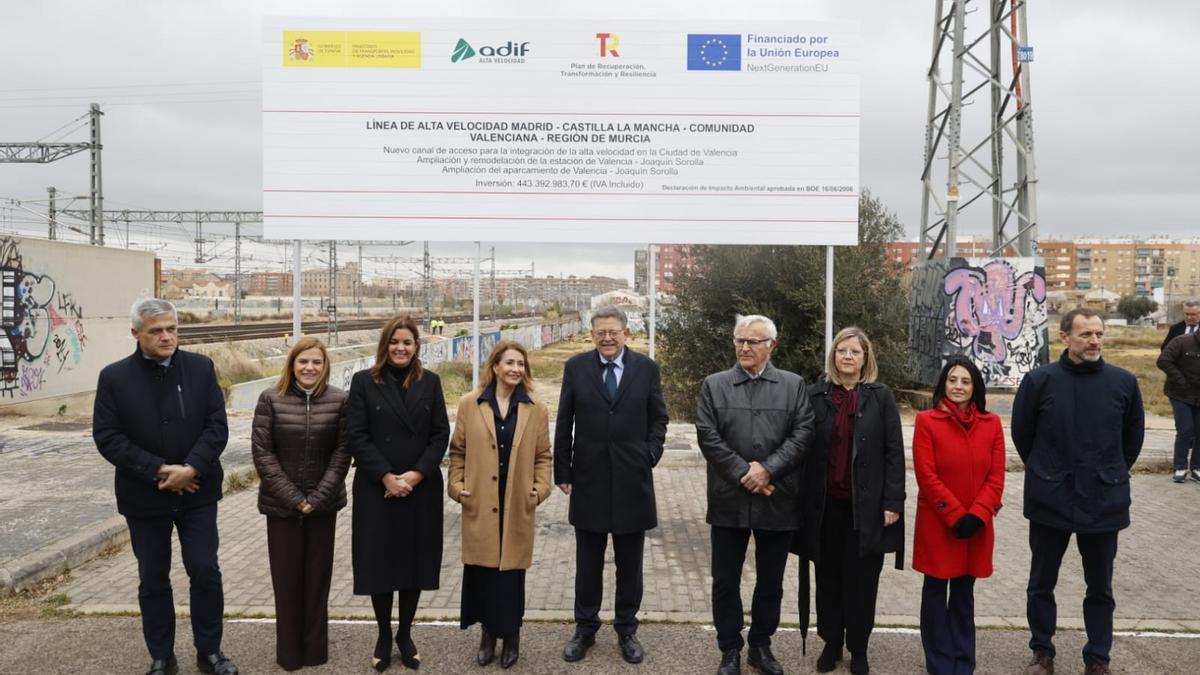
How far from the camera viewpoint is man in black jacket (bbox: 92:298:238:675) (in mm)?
3965

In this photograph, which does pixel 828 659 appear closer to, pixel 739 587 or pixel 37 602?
pixel 739 587

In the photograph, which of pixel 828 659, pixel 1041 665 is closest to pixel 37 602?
pixel 828 659

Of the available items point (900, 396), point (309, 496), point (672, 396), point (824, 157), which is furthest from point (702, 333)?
point (309, 496)

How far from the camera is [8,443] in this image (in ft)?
34.4

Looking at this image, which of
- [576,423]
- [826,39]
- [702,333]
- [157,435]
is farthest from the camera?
[702,333]

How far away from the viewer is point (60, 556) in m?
5.68

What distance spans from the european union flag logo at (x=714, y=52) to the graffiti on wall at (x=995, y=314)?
286 inches

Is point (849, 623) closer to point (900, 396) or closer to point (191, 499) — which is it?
point (191, 499)

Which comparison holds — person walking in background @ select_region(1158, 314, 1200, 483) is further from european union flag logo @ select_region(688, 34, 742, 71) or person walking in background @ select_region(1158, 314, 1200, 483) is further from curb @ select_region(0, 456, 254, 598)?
curb @ select_region(0, 456, 254, 598)

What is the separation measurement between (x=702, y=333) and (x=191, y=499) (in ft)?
41.1

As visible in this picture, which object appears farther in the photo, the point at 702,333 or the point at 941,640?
the point at 702,333

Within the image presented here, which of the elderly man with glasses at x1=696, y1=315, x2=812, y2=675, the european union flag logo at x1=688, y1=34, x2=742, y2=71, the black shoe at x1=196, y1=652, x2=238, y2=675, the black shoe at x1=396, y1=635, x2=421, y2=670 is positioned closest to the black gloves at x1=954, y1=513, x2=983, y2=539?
the elderly man with glasses at x1=696, y1=315, x2=812, y2=675

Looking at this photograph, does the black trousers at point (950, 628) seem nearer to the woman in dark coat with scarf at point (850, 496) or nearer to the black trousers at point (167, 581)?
the woman in dark coat with scarf at point (850, 496)

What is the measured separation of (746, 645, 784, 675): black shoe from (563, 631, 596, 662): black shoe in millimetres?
840
